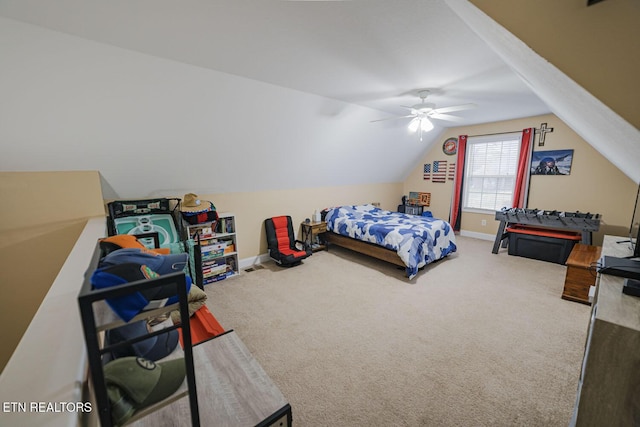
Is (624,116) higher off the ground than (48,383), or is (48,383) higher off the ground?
(624,116)

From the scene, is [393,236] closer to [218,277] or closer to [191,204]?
[218,277]

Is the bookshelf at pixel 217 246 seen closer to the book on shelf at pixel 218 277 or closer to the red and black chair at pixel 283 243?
the book on shelf at pixel 218 277

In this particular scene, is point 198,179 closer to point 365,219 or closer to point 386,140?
point 365,219

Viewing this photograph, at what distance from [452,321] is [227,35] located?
323cm

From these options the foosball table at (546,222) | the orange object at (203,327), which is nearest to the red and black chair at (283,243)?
the orange object at (203,327)

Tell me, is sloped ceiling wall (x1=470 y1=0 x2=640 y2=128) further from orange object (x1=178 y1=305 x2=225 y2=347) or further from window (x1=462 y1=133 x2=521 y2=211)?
window (x1=462 y1=133 x2=521 y2=211)

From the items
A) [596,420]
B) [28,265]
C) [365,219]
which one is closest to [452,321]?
[596,420]

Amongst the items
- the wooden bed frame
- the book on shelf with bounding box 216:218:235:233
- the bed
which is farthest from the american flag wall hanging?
the book on shelf with bounding box 216:218:235:233

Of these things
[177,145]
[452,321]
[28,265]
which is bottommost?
[452,321]

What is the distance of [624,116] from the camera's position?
761 mm

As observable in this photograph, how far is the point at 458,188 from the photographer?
546 cm

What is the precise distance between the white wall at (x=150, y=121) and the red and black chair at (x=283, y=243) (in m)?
0.62

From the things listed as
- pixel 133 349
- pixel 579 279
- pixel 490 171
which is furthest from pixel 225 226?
pixel 490 171

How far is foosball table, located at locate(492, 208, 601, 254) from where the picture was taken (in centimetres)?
360
